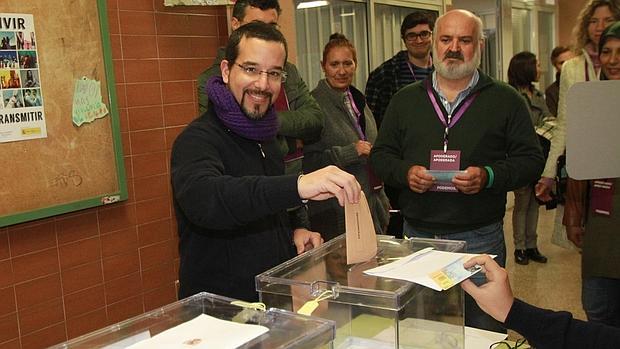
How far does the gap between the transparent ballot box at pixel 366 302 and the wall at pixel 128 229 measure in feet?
5.32

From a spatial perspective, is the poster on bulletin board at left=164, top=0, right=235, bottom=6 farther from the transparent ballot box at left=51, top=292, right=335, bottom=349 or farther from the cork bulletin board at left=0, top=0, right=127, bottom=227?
the transparent ballot box at left=51, top=292, right=335, bottom=349

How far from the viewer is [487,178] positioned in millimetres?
2299

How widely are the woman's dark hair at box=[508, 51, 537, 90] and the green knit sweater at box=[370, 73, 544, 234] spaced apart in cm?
266

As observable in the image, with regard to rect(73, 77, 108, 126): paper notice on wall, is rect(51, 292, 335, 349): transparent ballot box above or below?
below

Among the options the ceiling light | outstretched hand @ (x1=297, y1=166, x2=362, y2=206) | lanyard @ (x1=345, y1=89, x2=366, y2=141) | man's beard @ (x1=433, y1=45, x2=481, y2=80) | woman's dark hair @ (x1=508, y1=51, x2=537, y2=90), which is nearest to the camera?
outstretched hand @ (x1=297, y1=166, x2=362, y2=206)

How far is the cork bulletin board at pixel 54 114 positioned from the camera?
236 centimetres

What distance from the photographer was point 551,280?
421 centimetres

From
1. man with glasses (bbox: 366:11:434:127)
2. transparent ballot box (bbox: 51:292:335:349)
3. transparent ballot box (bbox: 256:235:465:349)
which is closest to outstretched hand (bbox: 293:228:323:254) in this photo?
transparent ballot box (bbox: 256:235:465:349)

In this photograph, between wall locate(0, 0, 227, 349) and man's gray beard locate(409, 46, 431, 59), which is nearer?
wall locate(0, 0, 227, 349)

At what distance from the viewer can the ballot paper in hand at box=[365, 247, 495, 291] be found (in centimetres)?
118

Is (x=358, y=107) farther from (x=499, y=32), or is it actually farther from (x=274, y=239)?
(x=499, y=32)

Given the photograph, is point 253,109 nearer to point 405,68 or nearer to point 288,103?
point 288,103

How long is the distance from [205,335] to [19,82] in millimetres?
1858

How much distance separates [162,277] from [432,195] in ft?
4.87
